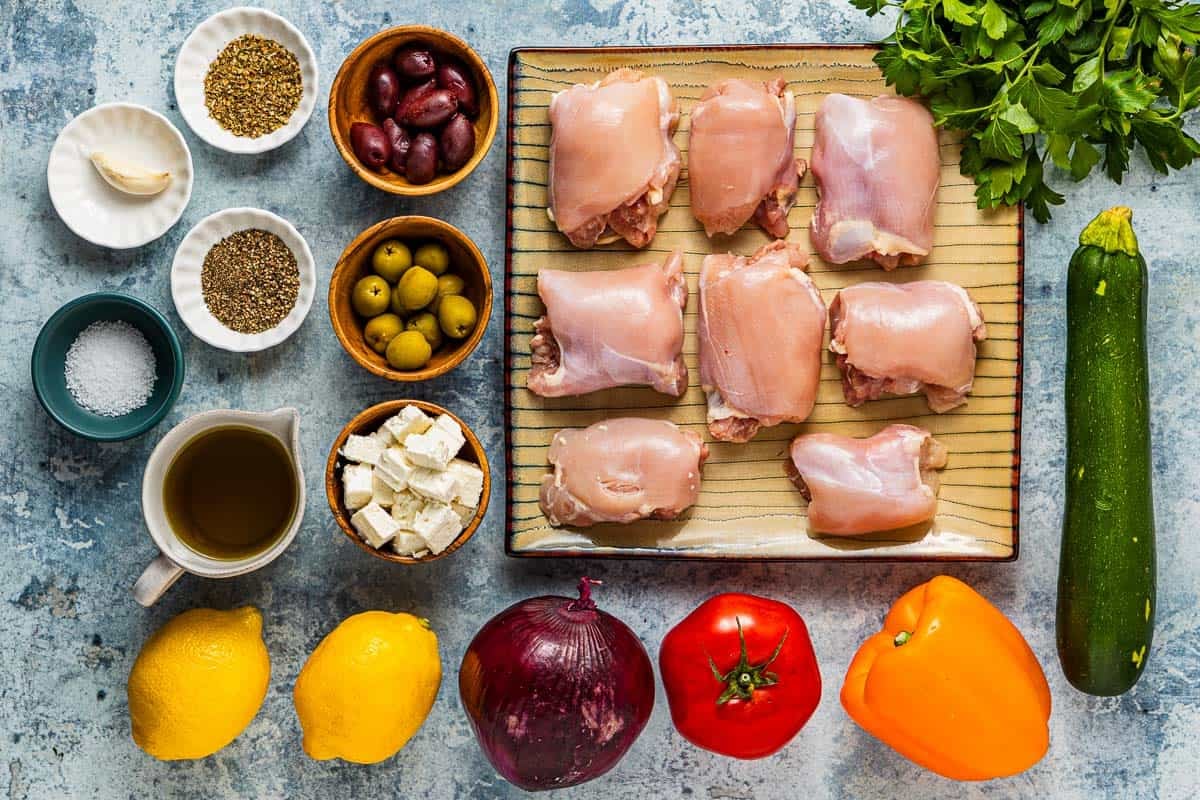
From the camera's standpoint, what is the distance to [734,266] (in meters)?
1.95

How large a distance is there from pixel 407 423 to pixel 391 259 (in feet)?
1.02

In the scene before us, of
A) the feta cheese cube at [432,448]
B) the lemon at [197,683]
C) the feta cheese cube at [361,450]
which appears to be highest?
the feta cheese cube at [432,448]

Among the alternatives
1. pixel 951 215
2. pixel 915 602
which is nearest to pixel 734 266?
pixel 951 215

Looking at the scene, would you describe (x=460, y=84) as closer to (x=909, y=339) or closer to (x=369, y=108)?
(x=369, y=108)

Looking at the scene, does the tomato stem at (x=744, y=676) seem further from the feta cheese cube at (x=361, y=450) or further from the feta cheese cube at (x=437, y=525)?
the feta cheese cube at (x=361, y=450)

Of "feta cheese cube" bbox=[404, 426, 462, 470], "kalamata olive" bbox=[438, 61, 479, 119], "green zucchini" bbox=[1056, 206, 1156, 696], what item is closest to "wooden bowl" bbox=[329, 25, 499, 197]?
"kalamata olive" bbox=[438, 61, 479, 119]

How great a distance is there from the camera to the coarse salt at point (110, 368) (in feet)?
6.36

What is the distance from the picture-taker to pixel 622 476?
1.90m

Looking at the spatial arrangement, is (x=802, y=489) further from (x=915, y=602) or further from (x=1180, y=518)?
(x=1180, y=518)

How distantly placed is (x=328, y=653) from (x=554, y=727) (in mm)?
429

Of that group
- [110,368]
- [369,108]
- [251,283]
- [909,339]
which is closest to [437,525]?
[251,283]

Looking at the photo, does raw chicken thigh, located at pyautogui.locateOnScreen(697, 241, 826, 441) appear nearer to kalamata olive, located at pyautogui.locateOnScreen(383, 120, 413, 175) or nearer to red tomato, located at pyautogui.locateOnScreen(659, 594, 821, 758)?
red tomato, located at pyautogui.locateOnScreen(659, 594, 821, 758)

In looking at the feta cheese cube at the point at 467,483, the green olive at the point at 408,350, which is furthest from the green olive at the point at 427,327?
the feta cheese cube at the point at 467,483

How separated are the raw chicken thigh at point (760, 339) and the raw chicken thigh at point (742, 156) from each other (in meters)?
0.09
